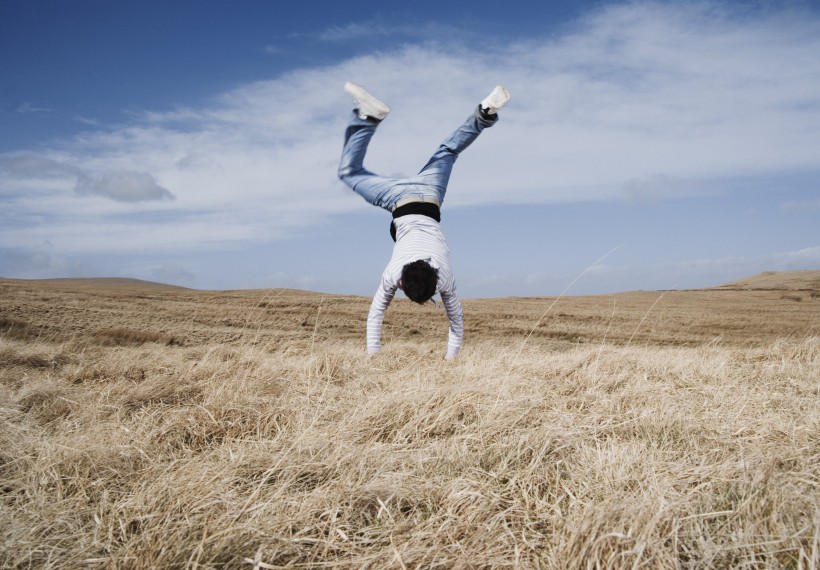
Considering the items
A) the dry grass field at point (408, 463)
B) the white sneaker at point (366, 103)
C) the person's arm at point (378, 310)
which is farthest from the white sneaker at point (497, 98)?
the dry grass field at point (408, 463)

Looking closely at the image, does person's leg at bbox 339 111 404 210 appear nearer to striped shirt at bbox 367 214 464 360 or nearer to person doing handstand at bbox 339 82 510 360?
person doing handstand at bbox 339 82 510 360

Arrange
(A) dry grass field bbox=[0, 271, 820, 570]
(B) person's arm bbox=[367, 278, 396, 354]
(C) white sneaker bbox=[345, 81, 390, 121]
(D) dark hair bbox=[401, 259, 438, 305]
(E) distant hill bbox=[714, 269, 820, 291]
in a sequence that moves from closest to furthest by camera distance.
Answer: (A) dry grass field bbox=[0, 271, 820, 570] < (D) dark hair bbox=[401, 259, 438, 305] < (C) white sneaker bbox=[345, 81, 390, 121] < (B) person's arm bbox=[367, 278, 396, 354] < (E) distant hill bbox=[714, 269, 820, 291]

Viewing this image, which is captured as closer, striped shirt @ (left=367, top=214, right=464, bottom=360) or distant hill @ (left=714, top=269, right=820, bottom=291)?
striped shirt @ (left=367, top=214, right=464, bottom=360)

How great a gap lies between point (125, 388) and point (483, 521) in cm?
259

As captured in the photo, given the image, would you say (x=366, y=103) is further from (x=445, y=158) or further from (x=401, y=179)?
(x=445, y=158)

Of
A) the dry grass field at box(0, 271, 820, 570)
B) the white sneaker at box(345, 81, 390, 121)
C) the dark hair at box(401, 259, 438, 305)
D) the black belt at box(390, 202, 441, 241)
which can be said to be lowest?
the dry grass field at box(0, 271, 820, 570)

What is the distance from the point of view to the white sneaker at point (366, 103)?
16.5 feet

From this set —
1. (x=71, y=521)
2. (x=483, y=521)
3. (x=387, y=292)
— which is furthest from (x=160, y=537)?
(x=387, y=292)

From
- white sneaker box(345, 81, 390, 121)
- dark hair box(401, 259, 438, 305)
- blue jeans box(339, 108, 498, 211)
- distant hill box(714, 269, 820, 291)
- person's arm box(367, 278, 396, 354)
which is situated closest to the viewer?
dark hair box(401, 259, 438, 305)

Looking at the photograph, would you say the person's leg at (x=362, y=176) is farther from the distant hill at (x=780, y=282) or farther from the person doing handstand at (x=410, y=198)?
the distant hill at (x=780, y=282)

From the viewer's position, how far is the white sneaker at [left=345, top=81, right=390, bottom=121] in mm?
5016

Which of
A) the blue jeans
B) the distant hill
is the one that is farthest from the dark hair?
the distant hill

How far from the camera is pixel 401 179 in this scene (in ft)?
17.9

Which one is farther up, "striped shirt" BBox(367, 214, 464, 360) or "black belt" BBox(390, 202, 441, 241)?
"black belt" BBox(390, 202, 441, 241)
